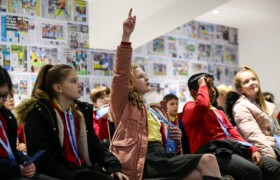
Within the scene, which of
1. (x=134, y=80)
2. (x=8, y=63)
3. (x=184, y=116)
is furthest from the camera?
(x=8, y=63)

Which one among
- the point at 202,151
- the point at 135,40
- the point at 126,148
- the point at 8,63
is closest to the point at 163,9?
the point at 135,40

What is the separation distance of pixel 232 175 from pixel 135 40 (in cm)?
284

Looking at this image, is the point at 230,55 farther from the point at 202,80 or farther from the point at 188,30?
the point at 202,80

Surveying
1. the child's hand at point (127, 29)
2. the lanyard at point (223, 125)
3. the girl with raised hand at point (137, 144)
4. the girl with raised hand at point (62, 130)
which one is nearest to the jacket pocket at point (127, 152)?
the girl with raised hand at point (137, 144)

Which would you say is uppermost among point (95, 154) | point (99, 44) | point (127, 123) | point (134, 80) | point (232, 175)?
point (99, 44)

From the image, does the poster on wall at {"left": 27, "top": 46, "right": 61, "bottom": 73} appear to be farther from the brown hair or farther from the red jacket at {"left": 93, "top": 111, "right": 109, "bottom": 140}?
the brown hair

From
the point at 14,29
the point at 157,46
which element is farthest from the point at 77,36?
the point at 157,46

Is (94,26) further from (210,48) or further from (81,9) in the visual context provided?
(210,48)

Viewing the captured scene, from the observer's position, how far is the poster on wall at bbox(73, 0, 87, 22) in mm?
5309

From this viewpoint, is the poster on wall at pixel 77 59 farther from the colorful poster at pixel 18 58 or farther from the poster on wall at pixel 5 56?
the poster on wall at pixel 5 56

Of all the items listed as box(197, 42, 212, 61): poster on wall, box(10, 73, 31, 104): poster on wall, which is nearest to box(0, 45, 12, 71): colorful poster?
box(10, 73, 31, 104): poster on wall

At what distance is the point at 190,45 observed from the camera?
6832 mm

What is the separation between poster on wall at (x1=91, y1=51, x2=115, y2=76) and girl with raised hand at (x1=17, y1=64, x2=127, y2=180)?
281 centimetres

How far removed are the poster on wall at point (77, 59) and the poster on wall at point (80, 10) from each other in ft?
1.29
